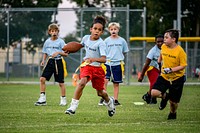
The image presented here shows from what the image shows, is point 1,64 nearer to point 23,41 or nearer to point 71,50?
point 23,41

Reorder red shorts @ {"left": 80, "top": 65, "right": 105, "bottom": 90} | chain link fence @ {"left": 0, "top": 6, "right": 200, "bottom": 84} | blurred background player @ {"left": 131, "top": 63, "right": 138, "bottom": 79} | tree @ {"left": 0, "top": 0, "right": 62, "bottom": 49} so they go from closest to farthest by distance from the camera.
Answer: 1. red shorts @ {"left": 80, "top": 65, "right": 105, "bottom": 90}
2. chain link fence @ {"left": 0, "top": 6, "right": 200, "bottom": 84}
3. tree @ {"left": 0, "top": 0, "right": 62, "bottom": 49}
4. blurred background player @ {"left": 131, "top": 63, "right": 138, "bottom": 79}

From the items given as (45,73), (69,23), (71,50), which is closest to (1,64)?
(69,23)

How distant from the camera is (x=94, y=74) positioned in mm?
11945

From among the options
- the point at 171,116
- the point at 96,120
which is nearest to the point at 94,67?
the point at 96,120

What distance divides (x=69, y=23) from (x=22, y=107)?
1692 centimetres

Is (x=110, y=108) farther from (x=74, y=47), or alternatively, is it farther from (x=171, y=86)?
(x=74, y=47)

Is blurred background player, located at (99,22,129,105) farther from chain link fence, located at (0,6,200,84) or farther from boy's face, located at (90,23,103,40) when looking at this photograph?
chain link fence, located at (0,6,200,84)

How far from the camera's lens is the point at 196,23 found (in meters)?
47.0

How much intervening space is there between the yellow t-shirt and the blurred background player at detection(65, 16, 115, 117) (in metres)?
1.11

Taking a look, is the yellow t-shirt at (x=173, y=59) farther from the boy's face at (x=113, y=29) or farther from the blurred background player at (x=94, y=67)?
the boy's face at (x=113, y=29)

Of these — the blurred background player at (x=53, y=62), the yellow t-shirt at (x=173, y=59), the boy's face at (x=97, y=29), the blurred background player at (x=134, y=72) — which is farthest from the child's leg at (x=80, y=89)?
the blurred background player at (x=134, y=72)

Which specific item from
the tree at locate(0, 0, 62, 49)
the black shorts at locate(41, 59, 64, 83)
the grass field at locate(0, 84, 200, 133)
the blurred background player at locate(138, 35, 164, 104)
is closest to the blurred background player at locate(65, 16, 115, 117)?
the grass field at locate(0, 84, 200, 133)

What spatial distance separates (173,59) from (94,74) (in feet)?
4.83

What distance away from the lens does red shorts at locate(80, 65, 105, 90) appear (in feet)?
39.0
